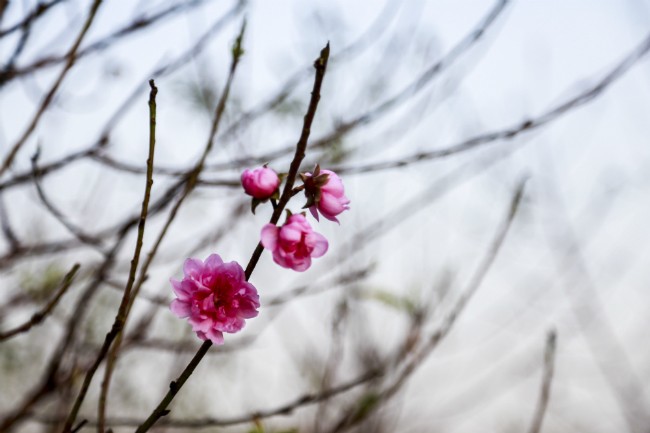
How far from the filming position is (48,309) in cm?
75

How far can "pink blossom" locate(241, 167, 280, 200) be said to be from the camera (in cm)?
61

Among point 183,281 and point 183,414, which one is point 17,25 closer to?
point 183,281

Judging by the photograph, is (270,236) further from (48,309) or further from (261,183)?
(48,309)

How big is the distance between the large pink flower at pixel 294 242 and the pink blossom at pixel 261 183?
0.12ft

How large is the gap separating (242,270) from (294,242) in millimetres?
76

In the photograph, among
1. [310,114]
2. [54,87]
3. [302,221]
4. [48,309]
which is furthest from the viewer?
[54,87]

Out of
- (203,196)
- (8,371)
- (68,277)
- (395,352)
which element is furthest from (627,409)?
(8,371)

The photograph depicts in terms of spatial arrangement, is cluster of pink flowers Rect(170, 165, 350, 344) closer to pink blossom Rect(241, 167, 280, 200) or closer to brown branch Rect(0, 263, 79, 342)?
pink blossom Rect(241, 167, 280, 200)

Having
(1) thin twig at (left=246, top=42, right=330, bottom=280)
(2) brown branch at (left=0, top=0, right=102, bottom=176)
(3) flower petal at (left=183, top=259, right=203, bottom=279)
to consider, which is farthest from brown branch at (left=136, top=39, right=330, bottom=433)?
(2) brown branch at (left=0, top=0, right=102, bottom=176)

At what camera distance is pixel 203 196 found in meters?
1.67

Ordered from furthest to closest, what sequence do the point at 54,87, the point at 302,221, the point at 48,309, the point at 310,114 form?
the point at 54,87
the point at 48,309
the point at 302,221
the point at 310,114

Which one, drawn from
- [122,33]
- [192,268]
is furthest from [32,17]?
[192,268]

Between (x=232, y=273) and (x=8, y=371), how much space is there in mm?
3589

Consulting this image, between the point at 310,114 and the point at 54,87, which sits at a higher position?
the point at 54,87
